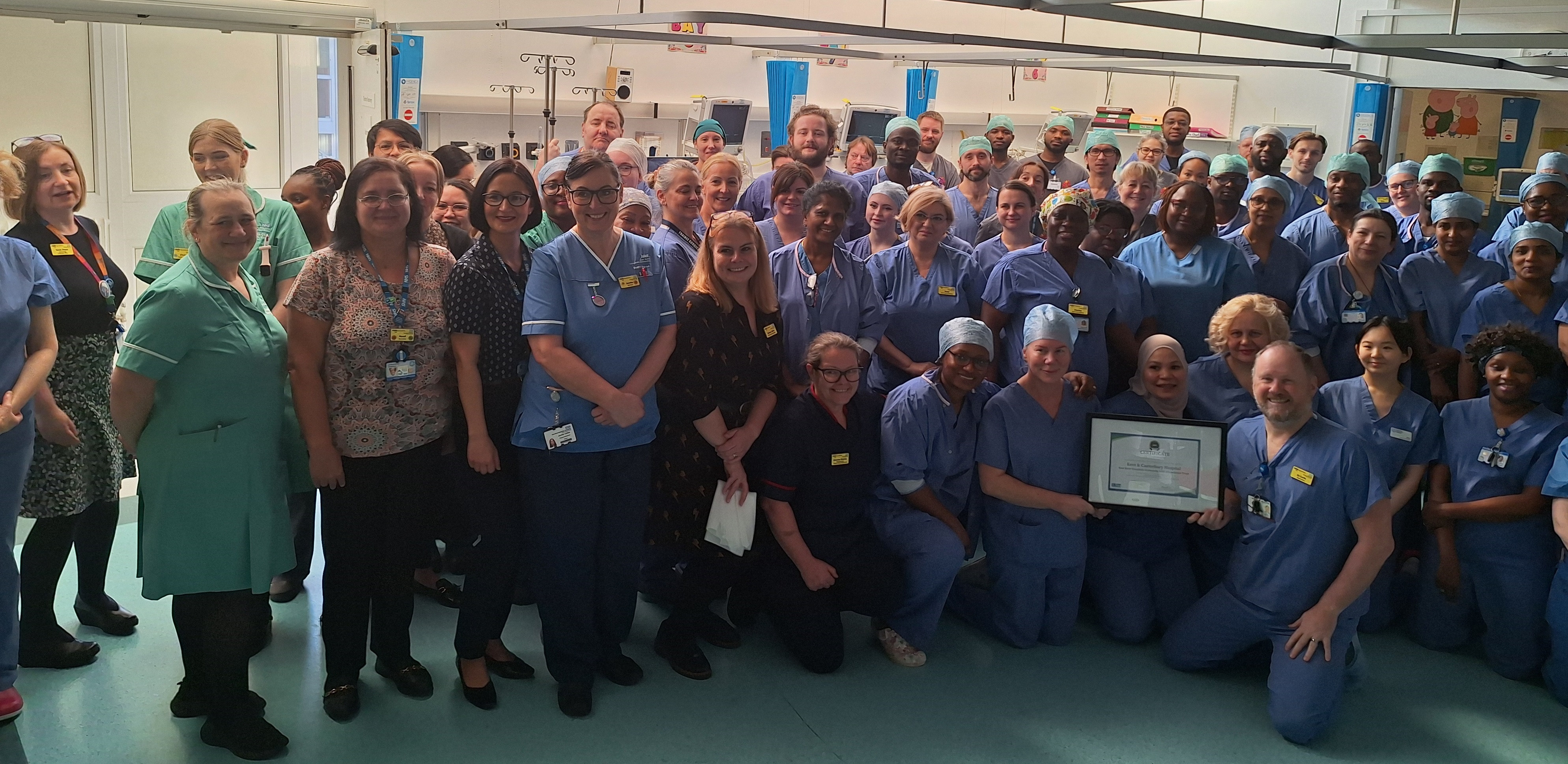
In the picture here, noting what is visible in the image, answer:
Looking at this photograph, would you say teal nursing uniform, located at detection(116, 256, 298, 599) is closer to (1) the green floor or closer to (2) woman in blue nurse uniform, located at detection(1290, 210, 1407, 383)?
(1) the green floor

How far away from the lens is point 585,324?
3.14 meters

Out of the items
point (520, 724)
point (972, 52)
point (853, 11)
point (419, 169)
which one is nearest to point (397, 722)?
point (520, 724)

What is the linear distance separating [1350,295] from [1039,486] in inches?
68.4

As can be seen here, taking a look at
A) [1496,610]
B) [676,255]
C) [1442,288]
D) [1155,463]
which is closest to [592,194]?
[676,255]

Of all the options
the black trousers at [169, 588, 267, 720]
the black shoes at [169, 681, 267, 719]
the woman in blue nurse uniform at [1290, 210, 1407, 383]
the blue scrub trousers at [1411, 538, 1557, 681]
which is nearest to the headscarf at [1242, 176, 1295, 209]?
the woman in blue nurse uniform at [1290, 210, 1407, 383]

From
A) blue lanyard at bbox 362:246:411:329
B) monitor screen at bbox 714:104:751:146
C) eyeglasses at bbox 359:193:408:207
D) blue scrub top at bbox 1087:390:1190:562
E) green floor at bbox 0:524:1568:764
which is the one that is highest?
monitor screen at bbox 714:104:751:146

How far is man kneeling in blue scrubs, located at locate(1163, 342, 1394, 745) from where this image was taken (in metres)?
3.38

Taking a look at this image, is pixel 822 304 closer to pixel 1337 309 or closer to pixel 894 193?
pixel 894 193

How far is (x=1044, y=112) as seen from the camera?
12.2m

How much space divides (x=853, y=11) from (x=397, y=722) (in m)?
8.85

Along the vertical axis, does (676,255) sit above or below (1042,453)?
above

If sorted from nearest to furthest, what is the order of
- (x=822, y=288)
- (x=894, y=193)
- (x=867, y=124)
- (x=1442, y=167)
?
(x=822, y=288) → (x=894, y=193) → (x=1442, y=167) → (x=867, y=124)

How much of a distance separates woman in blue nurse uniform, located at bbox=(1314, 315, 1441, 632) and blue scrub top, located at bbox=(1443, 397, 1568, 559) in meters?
0.08

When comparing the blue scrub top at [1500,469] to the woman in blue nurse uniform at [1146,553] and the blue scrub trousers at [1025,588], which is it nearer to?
the woman in blue nurse uniform at [1146,553]
